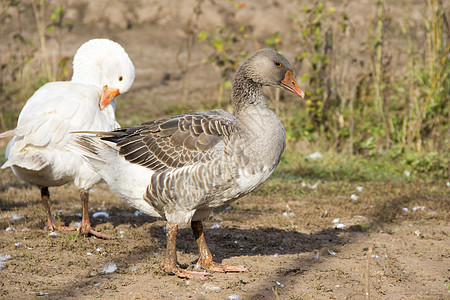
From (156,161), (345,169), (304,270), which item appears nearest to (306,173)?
(345,169)

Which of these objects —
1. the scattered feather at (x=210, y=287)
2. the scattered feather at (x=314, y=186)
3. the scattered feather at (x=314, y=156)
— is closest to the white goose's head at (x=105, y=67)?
the scattered feather at (x=210, y=287)

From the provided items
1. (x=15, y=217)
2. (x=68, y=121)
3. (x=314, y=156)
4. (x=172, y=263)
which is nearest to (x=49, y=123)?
(x=68, y=121)

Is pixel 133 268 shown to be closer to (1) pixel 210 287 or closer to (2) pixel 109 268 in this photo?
(2) pixel 109 268

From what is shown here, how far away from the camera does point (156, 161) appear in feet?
15.2

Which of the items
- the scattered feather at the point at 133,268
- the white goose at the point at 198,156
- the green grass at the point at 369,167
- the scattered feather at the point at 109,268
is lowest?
the green grass at the point at 369,167

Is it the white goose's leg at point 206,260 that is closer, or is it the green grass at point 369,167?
the white goose's leg at point 206,260

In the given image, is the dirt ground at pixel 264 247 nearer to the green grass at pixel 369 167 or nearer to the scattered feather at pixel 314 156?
the green grass at pixel 369 167

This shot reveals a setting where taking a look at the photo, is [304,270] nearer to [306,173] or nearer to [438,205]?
[438,205]

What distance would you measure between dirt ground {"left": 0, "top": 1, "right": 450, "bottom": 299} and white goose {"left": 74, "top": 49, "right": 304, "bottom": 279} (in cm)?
42

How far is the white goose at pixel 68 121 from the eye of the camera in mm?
5332

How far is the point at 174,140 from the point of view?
4.64 metres

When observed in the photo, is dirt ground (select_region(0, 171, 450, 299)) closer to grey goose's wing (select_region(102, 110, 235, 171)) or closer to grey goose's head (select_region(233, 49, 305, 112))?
grey goose's wing (select_region(102, 110, 235, 171))

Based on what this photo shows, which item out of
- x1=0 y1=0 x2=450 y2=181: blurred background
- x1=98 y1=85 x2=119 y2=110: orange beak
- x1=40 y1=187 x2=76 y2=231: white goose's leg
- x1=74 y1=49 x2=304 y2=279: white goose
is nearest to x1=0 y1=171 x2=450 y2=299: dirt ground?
x1=40 y1=187 x2=76 y2=231: white goose's leg

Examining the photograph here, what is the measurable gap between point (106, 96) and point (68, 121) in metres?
0.68
